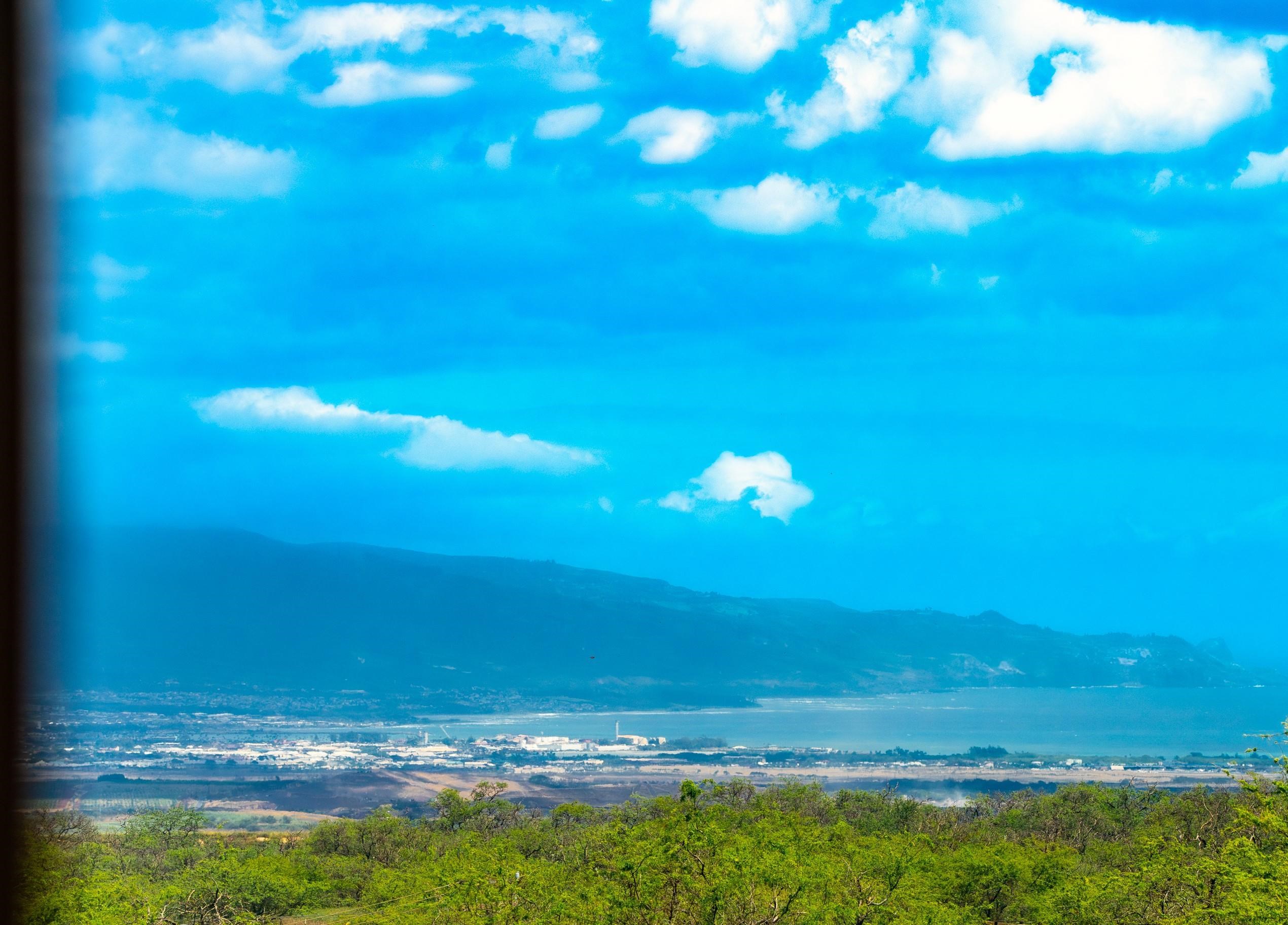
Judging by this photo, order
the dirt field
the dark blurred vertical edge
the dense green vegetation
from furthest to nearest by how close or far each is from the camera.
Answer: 1. the dirt field
2. the dense green vegetation
3. the dark blurred vertical edge

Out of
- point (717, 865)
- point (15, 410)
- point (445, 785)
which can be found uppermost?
point (15, 410)

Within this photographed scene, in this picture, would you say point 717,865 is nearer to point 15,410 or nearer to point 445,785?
point 15,410

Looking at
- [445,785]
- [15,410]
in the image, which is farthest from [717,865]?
[445,785]

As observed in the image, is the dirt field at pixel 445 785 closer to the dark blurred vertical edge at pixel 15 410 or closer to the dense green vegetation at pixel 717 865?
the dense green vegetation at pixel 717 865

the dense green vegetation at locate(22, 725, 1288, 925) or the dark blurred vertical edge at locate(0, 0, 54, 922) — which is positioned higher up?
the dark blurred vertical edge at locate(0, 0, 54, 922)

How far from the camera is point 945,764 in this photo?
18425cm

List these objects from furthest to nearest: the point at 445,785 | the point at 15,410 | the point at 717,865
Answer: the point at 445,785
the point at 717,865
the point at 15,410

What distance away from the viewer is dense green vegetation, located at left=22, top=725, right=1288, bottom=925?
79.3ft

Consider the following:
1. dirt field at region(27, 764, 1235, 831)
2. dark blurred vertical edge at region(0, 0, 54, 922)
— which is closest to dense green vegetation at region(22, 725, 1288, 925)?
dark blurred vertical edge at region(0, 0, 54, 922)

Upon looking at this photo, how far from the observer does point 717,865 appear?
84.0 feet

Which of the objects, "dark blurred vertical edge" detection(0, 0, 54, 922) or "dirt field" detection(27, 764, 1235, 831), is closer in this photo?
"dark blurred vertical edge" detection(0, 0, 54, 922)

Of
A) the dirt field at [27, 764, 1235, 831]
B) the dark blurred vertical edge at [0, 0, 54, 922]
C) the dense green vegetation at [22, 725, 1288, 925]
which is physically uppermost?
the dark blurred vertical edge at [0, 0, 54, 922]

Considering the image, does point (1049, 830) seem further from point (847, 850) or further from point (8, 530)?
point (8, 530)

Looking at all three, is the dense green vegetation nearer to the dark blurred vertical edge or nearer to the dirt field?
the dark blurred vertical edge
